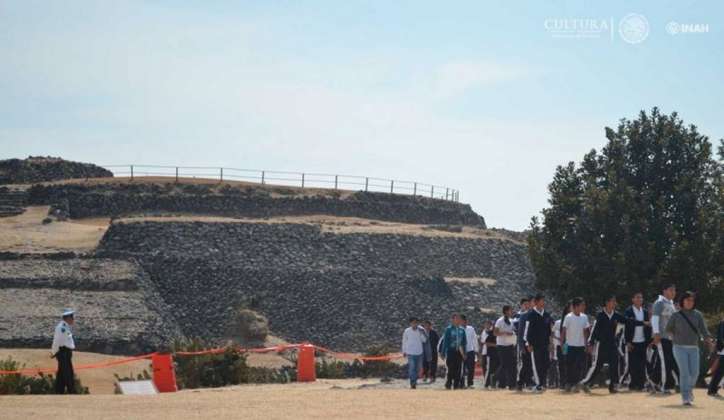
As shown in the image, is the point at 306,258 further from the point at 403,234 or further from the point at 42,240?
the point at 42,240

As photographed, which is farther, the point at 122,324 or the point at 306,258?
the point at 306,258

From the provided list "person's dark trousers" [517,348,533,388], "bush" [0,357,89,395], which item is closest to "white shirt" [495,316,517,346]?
"person's dark trousers" [517,348,533,388]

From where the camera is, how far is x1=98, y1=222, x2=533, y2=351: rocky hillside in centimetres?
5288

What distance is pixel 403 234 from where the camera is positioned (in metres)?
66.2

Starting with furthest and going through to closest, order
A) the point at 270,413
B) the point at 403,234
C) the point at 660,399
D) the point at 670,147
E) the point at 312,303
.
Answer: the point at 403,234 → the point at 312,303 → the point at 670,147 → the point at 660,399 → the point at 270,413

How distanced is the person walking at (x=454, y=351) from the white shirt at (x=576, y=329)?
3287mm

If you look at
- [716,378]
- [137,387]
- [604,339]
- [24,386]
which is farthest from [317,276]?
[716,378]

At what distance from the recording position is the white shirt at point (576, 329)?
911 inches

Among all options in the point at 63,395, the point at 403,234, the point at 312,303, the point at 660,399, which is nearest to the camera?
the point at 660,399

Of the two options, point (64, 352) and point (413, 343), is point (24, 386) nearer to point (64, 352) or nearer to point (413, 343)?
point (64, 352)

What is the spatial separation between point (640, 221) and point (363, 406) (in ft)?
59.8

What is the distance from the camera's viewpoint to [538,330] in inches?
926

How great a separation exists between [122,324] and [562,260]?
712 inches

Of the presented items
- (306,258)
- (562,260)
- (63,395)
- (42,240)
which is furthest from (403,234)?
Answer: (63,395)
